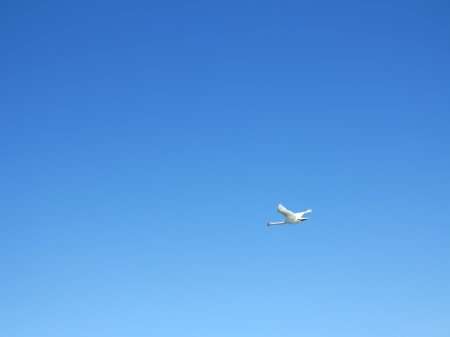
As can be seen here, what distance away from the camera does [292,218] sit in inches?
3625
